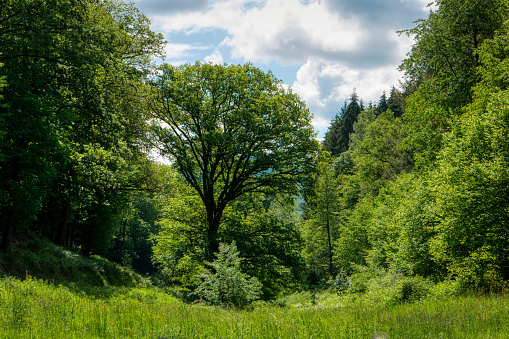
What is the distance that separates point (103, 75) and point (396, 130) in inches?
1405

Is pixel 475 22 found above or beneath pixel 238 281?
above

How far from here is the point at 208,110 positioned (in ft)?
70.8

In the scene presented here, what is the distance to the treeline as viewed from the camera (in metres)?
11.9

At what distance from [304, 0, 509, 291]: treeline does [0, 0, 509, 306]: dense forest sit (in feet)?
0.27

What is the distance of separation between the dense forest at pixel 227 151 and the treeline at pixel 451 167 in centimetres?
8

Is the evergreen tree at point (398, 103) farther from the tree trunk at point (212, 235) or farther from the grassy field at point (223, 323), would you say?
the grassy field at point (223, 323)

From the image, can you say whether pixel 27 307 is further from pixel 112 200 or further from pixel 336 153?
pixel 336 153

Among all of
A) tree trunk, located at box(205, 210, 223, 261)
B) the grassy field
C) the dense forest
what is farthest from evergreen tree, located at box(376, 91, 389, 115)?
the grassy field

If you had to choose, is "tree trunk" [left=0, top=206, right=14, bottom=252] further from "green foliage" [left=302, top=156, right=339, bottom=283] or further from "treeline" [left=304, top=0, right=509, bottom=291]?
"green foliage" [left=302, top=156, right=339, bottom=283]

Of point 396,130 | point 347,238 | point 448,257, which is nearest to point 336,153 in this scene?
point 396,130

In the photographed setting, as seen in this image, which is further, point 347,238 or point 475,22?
point 347,238

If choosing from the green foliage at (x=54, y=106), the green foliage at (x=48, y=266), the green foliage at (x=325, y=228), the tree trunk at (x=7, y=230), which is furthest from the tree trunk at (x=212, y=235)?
the green foliage at (x=325, y=228)

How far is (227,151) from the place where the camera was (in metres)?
21.9

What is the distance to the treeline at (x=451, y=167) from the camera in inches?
467
